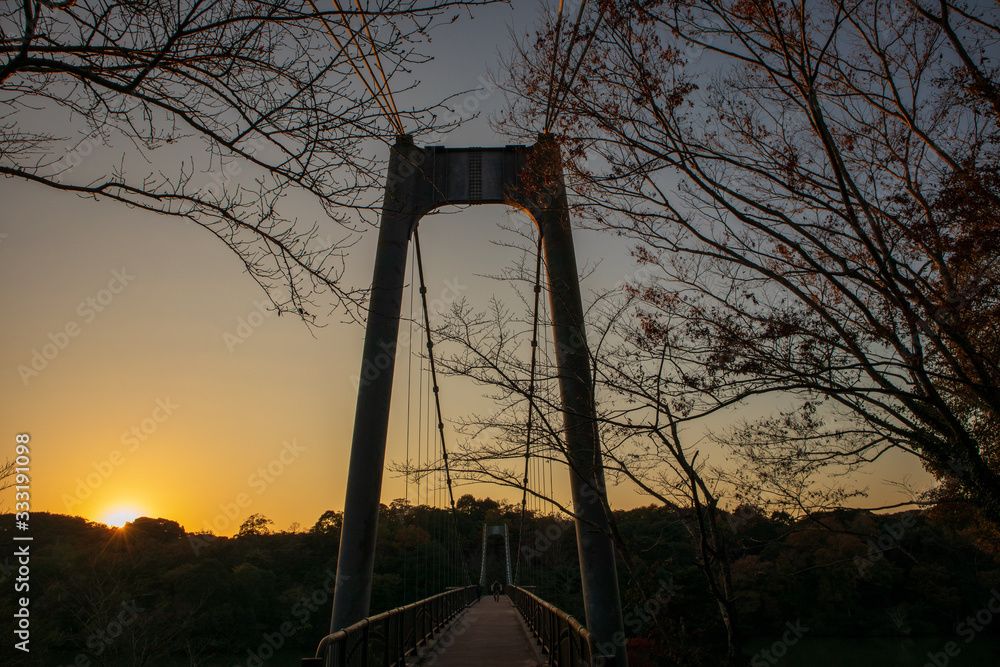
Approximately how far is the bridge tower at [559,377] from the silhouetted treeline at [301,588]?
7826 mm

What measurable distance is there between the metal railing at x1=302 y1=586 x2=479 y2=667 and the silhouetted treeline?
6839mm

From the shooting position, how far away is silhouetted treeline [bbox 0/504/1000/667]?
55.7 ft

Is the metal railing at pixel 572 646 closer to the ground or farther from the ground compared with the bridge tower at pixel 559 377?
closer to the ground

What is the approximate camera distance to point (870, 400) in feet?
12.5

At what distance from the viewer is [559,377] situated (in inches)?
195

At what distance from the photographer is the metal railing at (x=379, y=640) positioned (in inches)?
127
